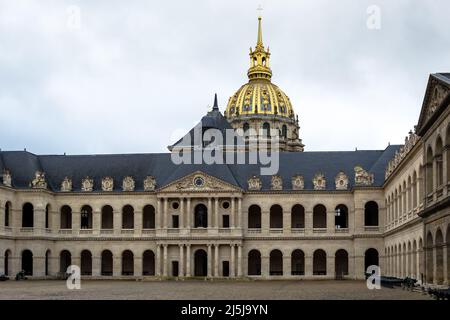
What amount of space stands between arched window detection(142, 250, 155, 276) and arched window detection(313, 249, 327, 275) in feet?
61.0

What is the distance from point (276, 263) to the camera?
92.0m

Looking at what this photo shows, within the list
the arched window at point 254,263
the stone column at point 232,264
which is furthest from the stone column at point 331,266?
the stone column at point 232,264

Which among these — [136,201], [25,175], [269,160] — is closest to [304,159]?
[269,160]

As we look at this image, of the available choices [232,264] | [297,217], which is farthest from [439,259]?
[297,217]

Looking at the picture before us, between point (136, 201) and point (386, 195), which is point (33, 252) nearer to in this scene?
point (136, 201)

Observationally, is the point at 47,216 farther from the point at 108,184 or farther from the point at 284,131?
the point at 284,131

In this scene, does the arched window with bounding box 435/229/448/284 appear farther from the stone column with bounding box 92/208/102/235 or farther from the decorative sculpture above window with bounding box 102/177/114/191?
the stone column with bounding box 92/208/102/235

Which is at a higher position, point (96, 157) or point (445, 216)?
point (96, 157)

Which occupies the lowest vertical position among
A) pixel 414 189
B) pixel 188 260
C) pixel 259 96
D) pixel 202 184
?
pixel 188 260

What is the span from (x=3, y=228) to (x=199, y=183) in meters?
21.6

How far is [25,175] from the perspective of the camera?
90938 mm

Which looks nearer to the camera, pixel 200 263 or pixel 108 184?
pixel 200 263

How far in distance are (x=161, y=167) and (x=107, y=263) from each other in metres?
13.0
